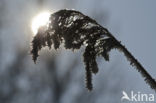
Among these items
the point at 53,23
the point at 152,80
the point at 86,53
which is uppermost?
the point at 53,23

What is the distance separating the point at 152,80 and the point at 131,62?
1.73 ft

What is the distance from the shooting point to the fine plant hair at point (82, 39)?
7.67 m

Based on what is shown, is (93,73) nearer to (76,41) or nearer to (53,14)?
(76,41)

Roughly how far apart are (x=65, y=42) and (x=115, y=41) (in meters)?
1.05

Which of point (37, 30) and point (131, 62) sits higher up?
point (37, 30)

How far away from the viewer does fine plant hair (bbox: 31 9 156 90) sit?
25.2 ft

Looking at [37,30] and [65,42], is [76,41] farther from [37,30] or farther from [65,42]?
[37,30]

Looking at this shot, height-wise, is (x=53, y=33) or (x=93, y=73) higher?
(x=53, y=33)

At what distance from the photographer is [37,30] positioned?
26.5 feet

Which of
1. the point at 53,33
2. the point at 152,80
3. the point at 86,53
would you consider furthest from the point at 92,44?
the point at 152,80

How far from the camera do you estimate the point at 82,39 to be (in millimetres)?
7754

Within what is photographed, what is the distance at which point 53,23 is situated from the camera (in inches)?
313

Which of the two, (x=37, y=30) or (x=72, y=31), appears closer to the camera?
(x=72, y=31)

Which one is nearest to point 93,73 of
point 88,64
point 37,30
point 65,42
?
point 88,64
